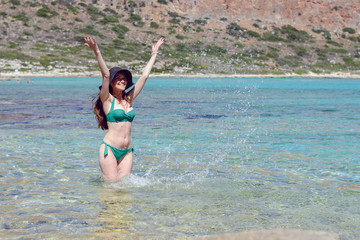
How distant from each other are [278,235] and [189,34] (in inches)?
3297

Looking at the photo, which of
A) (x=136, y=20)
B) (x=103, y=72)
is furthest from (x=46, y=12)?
(x=103, y=72)

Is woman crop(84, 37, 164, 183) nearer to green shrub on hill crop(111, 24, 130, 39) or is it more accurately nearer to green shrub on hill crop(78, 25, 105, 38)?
green shrub on hill crop(78, 25, 105, 38)

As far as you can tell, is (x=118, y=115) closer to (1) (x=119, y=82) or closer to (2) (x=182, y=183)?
(1) (x=119, y=82)

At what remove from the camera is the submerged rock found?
16.5 feet

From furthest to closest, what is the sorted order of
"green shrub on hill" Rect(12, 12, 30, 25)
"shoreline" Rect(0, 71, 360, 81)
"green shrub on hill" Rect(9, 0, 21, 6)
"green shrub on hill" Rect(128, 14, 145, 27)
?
"green shrub on hill" Rect(128, 14, 145, 27) < "green shrub on hill" Rect(9, 0, 21, 6) < "green shrub on hill" Rect(12, 12, 30, 25) < "shoreline" Rect(0, 71, 360, 81)

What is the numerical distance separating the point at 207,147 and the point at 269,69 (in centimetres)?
7025

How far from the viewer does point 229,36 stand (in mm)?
91062

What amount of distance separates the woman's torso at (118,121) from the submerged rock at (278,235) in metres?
2.51

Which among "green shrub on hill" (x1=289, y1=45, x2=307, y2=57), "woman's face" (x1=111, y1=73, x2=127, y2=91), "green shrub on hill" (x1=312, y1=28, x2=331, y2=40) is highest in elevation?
"woman's face" (x1=111, y1=73, x2=127, y2=91)

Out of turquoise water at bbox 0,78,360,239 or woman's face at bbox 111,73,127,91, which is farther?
woman's face at bbox 111,73,127,91

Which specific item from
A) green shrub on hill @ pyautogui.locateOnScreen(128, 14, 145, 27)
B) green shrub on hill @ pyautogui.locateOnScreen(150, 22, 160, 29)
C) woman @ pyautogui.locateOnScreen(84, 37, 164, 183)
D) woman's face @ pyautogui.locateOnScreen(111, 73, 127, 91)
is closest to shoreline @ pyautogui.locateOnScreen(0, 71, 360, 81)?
green shrub on hill @ pyautogui.locateOnScreen(150, 22, 160, 29)

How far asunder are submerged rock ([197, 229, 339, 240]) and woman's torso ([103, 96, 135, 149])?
251 centimetres

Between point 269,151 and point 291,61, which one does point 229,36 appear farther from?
point 269,151

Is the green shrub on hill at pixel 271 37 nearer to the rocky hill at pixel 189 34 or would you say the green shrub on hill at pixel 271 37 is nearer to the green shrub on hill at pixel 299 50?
the rocky hill at pixel 189 34
